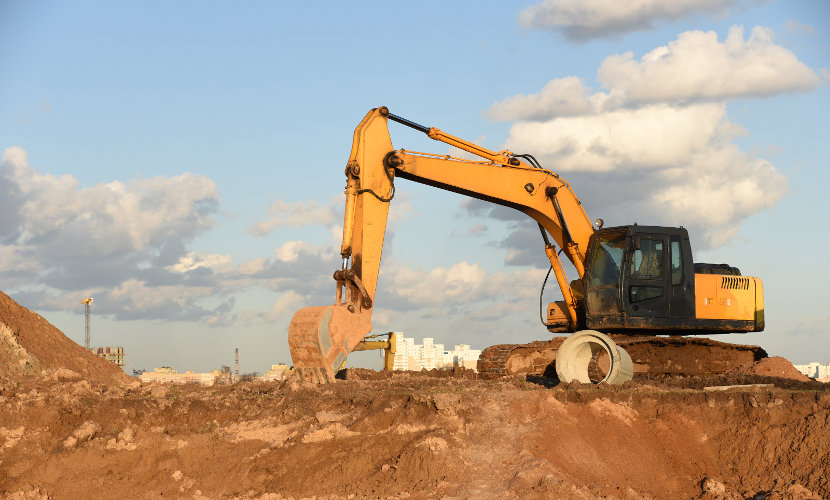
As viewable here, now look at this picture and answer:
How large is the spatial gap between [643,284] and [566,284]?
162 centimetres

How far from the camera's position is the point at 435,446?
9234 millimetres

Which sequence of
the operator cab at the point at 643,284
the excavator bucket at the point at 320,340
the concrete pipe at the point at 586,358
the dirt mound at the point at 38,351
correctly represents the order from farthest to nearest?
1. the dirt mound at the point at 38,351
2. the operator cab at the point at 643,284
3. the excavator bucket at the point at 320,340
4. the concrete pipe at the point at 586,358

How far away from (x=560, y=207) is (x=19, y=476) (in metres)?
Answer: 10.5

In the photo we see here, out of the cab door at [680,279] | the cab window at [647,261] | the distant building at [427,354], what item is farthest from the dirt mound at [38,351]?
the distant building at [427,354]

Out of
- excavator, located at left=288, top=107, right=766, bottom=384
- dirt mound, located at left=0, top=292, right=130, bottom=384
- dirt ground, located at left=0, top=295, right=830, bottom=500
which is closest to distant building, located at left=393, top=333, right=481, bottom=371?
dirt mound, located at left=0, top=292, right=130, bottom=384

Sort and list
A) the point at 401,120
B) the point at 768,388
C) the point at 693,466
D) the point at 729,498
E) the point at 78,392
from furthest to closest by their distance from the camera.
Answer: the point at 401,120
the point at 78,392
the point at 768,388
the point at 693,466
the point at 729,498

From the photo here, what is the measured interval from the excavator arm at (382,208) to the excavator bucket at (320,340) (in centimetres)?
2

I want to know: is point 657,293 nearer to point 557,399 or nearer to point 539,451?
point 557,399

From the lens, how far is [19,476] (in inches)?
399

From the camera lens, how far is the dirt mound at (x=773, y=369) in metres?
14.9

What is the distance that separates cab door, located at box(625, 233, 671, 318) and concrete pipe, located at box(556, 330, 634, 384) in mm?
1468

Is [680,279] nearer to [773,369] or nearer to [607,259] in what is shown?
[607,259]

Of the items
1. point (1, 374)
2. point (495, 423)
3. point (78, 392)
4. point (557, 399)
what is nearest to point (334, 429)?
point (495, 423)

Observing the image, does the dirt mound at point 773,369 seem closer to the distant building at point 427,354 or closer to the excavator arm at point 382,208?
the excavator arm at point 382,208
